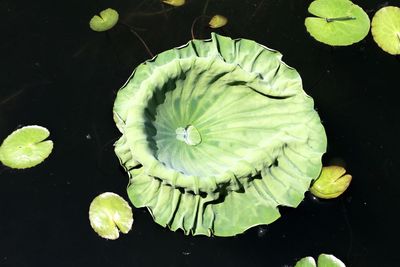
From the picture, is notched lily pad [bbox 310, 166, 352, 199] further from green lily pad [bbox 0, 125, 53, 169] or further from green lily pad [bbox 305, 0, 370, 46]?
green lily pad [bbox 0, 125, 53, 169]

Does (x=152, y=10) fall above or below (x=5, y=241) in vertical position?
above

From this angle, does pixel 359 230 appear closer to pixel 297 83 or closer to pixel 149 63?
pixel 297 83

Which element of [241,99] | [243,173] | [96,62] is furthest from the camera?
[96,62]

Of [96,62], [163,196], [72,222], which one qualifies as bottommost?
[72,222]

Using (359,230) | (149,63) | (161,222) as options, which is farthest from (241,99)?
(359,230)

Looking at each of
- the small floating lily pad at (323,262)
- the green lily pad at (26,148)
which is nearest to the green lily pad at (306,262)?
the small floating lily pad at (323,262)

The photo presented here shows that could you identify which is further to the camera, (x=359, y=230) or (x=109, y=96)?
(x=109, y=96)

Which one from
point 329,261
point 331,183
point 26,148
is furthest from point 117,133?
point 329,261
